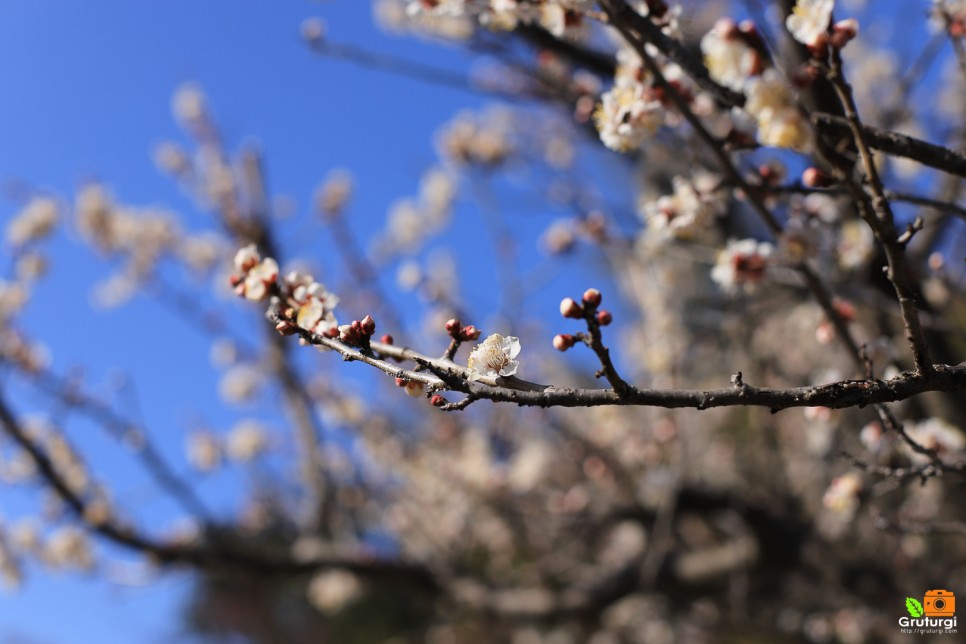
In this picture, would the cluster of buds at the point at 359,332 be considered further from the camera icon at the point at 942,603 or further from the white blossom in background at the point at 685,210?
the camera icon at the point at 942,603

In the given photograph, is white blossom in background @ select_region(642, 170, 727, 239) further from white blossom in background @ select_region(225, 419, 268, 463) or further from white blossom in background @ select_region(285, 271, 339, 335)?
white blossom in background @ select_region(225, 419, 268, 463)

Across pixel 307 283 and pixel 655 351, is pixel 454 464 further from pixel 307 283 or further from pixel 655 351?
pixel 307 283

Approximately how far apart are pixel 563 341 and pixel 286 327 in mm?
447

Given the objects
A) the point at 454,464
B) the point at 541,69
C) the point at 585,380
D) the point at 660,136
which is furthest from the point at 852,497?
the point at 585,380

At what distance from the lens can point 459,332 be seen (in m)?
1.15

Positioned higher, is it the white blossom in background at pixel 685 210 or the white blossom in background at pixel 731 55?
the white blossom in background at pixel 685 210

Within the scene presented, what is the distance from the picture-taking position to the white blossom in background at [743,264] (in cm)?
198

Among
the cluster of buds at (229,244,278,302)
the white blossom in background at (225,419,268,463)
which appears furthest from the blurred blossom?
the cluster of buds at (229,244,278,302)

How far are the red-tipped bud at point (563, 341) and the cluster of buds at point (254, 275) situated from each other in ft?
1.91

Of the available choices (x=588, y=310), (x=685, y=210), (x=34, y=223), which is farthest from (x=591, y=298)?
(x=34, y=223)

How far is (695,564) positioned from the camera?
4.12 meters

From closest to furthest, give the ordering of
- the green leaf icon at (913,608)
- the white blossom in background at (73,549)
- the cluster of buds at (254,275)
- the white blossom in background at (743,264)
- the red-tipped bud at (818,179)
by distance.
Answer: the red-tipped bud at (818,179) < the cluster of buds at (254,275) < the white blossom in background at (743,264) < the green leaf icon at (913,608) < the white blossom in background at (73,549)

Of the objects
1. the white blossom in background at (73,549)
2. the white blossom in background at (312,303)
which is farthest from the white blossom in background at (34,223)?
the white blossom in background at (312,303)

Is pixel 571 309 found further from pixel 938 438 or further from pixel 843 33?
pixel 938 438
